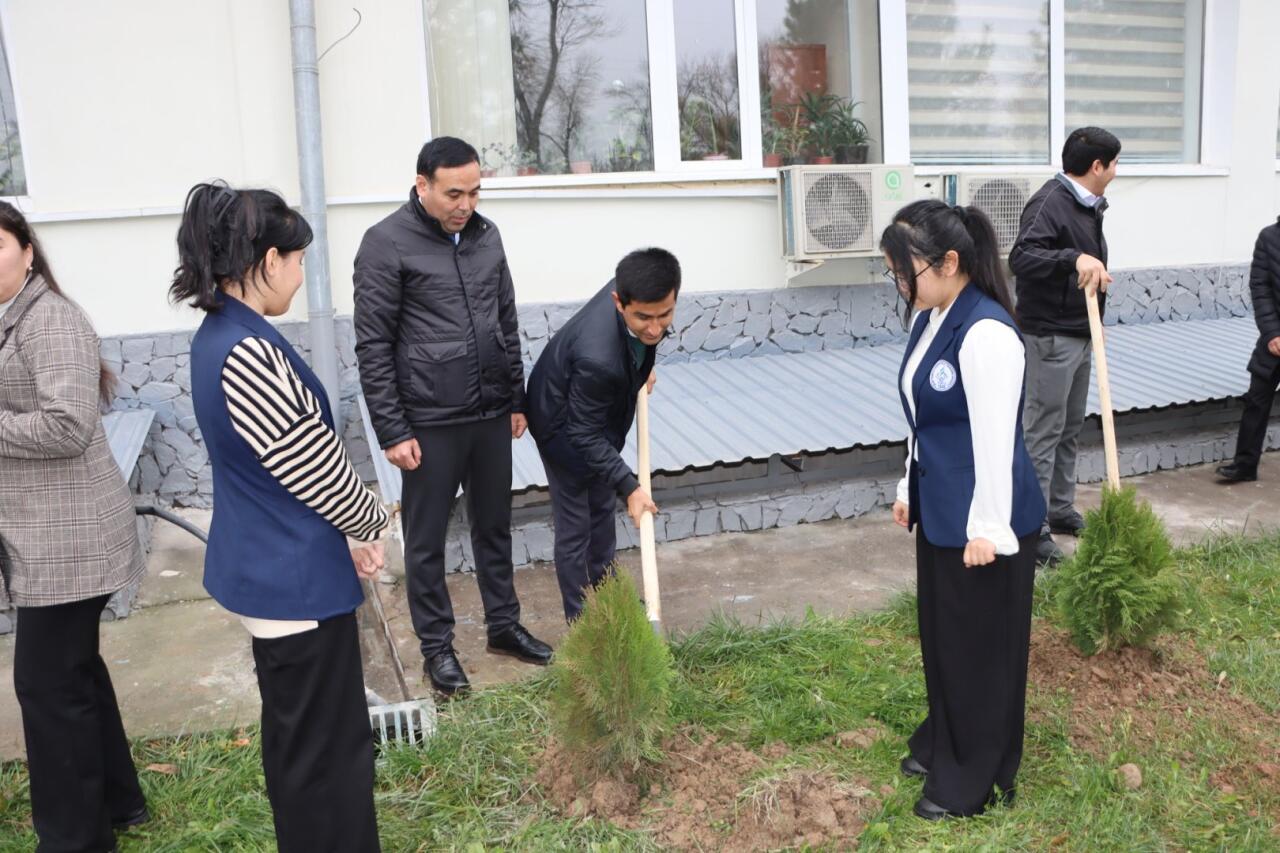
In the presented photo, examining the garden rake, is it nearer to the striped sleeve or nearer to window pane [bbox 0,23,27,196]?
the striped sleeve

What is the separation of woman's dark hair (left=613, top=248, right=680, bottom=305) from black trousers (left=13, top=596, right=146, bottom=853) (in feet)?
5.42

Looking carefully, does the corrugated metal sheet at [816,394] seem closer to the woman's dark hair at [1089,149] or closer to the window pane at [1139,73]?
the woman's dark hair at [1089,149]

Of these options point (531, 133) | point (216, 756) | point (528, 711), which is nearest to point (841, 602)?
point (528, 711)

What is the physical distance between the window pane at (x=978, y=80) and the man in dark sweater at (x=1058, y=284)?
9.69 ft

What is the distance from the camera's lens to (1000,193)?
23.0ft

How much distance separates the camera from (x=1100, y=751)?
3.18 m

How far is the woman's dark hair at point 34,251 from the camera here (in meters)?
2.58

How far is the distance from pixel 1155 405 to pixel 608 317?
3.99 metres

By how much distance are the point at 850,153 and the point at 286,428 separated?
Answer: 18.9 feet

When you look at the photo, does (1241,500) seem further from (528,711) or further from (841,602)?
(528,711)

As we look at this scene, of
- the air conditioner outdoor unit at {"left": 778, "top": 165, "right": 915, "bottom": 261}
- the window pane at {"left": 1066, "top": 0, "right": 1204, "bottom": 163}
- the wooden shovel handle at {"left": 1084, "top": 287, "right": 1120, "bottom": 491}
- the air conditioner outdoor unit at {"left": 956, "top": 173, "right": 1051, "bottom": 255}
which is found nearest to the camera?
the wooden shovel handle at {"left": 1084, "top": 287, "right": 1120, "bottom": 491}

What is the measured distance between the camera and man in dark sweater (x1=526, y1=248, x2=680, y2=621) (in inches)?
124

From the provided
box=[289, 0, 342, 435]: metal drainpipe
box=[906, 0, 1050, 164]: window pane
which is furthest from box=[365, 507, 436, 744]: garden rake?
box=[906, 0, 1050, 164]: window pane

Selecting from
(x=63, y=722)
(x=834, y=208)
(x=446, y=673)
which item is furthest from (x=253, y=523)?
(x=834, y=208)
